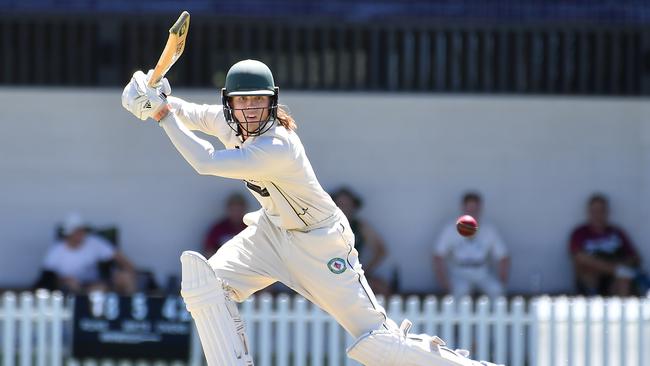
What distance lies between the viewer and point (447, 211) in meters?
11.6

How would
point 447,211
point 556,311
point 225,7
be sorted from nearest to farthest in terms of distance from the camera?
point 556,311
point 225,7
point 447,211

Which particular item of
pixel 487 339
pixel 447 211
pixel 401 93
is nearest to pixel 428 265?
pixel 447 211

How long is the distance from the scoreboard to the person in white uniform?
2629 mm

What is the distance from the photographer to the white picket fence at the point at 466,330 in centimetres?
919

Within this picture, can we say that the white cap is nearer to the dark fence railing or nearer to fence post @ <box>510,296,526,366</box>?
the dark fence railing

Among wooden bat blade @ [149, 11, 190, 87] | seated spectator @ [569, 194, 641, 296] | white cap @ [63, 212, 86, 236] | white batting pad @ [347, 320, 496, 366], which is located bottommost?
seated spectator @ [569, 194, 641, 296]

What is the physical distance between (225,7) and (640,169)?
11.0 feet

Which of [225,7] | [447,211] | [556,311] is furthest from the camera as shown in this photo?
[447,211]

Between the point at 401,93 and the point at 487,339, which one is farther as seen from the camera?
the point at 401,93

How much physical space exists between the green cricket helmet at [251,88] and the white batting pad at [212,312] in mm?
585

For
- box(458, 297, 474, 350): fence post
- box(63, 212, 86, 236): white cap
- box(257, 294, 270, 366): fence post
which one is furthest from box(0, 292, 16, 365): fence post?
box(458, 297, 474, 350): fence post

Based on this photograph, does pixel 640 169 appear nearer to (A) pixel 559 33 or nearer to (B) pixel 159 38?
(A) pixel 559 33

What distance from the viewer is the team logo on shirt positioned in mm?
6461

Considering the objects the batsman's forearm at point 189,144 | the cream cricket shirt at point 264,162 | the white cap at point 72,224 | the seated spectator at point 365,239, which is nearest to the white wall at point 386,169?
the seated spectator at point 365,239
